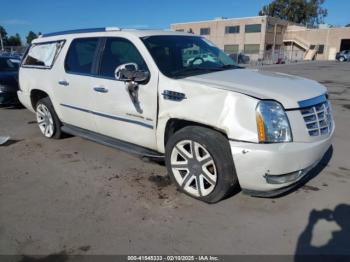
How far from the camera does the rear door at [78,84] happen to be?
4531 mm

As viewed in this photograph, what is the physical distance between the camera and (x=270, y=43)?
5931cm

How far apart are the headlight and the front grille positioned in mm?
283

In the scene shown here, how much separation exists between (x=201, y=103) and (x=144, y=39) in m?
1.33

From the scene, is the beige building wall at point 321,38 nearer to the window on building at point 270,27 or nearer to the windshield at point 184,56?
the window on building at point 270,27

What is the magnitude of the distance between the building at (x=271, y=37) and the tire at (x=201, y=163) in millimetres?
55086

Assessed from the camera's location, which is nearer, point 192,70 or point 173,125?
point 173,125

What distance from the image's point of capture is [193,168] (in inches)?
138

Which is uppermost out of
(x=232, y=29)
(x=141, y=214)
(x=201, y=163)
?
(x=232, y=29)

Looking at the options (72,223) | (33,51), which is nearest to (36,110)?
(33,51)

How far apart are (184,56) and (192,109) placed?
116cm

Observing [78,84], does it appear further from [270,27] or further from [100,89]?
[270,27]

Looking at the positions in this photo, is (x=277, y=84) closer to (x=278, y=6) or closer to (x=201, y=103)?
(x=201, y=103)

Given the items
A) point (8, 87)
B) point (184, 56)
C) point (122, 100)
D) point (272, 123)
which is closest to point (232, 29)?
point (8, 87)

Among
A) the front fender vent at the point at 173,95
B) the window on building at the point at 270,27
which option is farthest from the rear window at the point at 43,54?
the window on building at the point at 270,27
